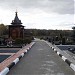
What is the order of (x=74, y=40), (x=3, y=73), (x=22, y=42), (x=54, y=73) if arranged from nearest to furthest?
(x=3, y=73), (x=54, y=73), (x=22, y=42), (x=74, y=40)

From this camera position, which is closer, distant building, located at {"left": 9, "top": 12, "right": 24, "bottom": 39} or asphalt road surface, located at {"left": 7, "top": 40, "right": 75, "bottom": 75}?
asphalt road surface, located at {"left": 7, "top": 40, "right": 75, "bottom": 75}

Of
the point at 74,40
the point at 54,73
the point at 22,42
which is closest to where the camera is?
the point at 54,73

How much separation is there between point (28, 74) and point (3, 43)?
83.4 feet

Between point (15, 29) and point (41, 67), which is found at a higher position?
point (15, 29)

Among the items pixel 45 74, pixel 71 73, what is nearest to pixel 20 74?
pixel 45 74

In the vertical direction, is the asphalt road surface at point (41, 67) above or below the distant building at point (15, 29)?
below

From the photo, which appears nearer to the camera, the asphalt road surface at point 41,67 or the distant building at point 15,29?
the asphalt road surface at point 41,67

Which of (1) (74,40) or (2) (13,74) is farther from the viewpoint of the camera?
(1) (74,40)

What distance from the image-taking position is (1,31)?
65188 mm

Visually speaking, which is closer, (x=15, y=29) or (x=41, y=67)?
(x=41, y=67)

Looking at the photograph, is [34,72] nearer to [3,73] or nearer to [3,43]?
[3,73]

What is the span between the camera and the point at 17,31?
132 feet

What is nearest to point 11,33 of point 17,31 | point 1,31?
point 17,31

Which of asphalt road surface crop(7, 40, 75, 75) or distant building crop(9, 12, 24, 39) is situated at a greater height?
distant building crop(9, 12, 24, 39)
